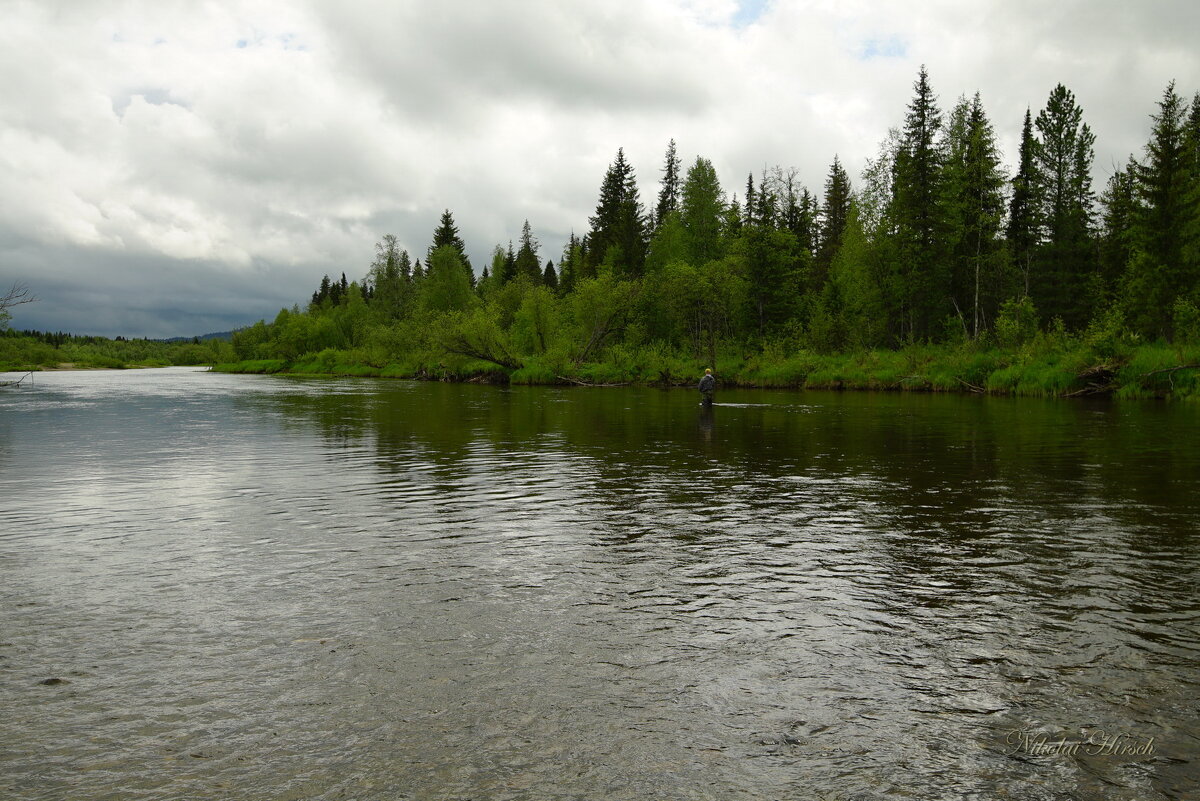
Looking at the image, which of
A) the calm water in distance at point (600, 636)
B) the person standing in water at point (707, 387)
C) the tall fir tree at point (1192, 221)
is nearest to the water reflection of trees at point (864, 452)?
the calm water in distance at point (600, 636)

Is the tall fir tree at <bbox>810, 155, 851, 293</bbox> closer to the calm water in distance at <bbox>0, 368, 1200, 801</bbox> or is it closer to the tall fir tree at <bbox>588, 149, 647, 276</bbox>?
the tall fir tree at <bbox>588, 149, 647, 276</bbox>

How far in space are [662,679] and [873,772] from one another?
1814mm

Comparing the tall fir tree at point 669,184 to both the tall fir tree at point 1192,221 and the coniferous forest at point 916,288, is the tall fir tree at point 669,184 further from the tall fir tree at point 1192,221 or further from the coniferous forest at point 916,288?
the tall fir tree at point 1192,221

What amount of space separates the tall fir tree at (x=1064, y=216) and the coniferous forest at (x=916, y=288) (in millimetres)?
174

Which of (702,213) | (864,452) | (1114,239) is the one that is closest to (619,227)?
(702,213)

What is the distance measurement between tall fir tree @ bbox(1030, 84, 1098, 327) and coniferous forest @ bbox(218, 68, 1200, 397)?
0.17 metres

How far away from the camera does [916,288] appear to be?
60.6 meters

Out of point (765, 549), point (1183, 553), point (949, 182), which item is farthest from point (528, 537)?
point (949, 182)

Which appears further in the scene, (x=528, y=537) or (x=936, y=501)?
(x=936, y=501)

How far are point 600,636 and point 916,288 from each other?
6059 cm

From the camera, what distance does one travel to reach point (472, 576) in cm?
889

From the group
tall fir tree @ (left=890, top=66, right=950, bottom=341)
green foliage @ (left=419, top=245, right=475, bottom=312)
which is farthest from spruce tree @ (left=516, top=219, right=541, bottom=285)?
tall fir tree @ (left=890, top=66, right=950, bottom=341)

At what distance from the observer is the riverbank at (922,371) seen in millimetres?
39906

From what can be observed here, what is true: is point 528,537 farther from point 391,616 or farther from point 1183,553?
point 1183,553
